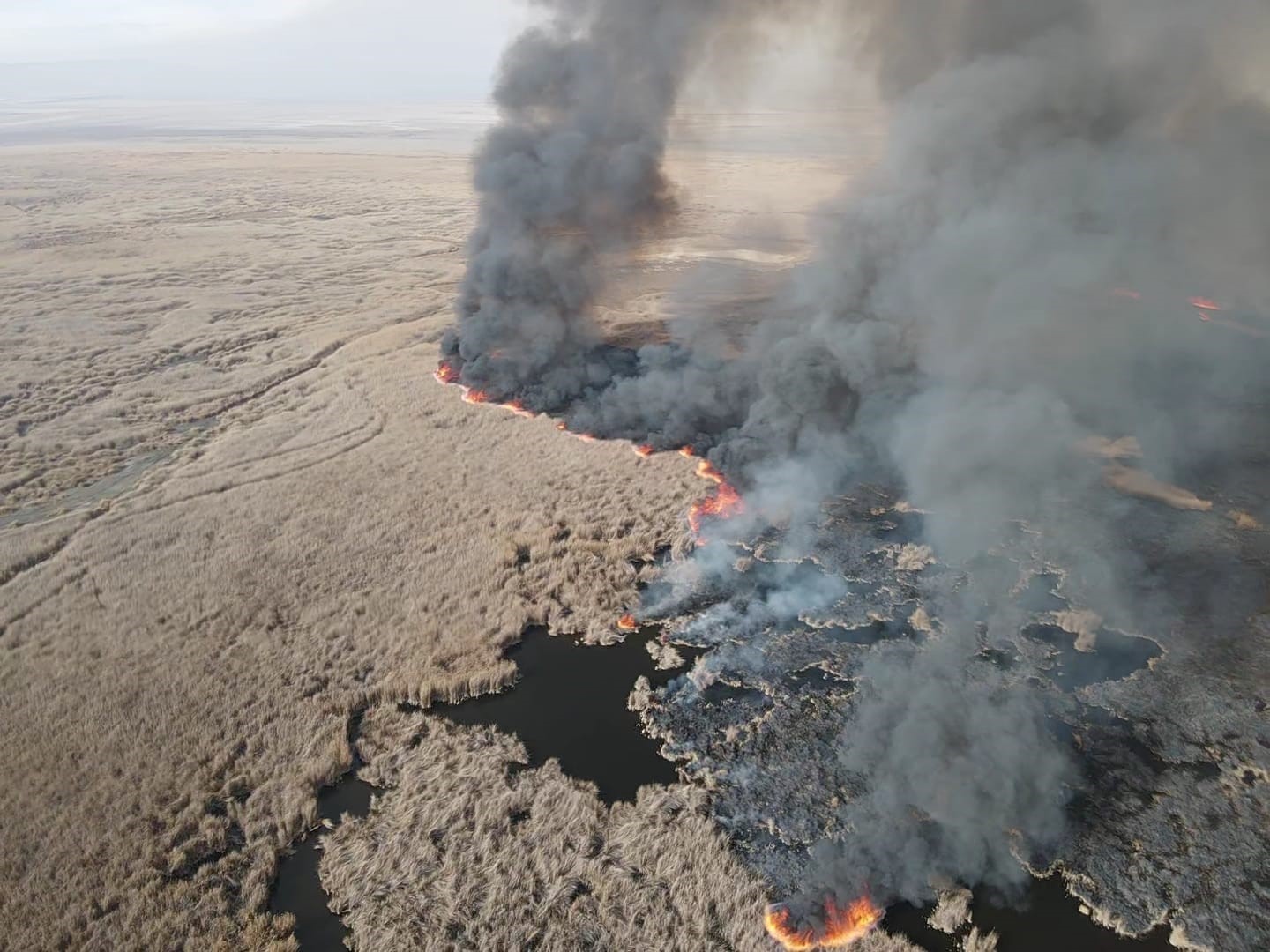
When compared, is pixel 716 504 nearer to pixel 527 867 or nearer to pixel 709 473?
pixel 709 473

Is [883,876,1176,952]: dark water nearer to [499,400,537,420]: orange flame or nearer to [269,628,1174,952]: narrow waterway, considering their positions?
[269,628,1174,952]: narrow waterway

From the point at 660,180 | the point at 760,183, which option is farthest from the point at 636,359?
A: the point at 760,183

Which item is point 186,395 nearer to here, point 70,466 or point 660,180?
point 70,466

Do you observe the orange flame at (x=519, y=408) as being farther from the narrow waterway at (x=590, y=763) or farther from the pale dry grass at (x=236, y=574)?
the narrow waterway at (x=590, y=763)

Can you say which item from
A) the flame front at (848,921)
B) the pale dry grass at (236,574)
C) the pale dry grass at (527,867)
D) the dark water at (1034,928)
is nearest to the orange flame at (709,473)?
the pale dry grass at (236,574)

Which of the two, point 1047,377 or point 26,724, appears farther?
point 1047,377

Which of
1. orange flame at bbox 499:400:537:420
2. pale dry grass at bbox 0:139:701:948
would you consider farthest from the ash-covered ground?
orange flame at bbox 499:400:537:420
